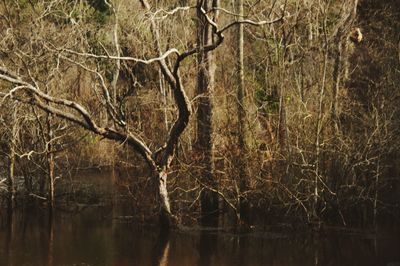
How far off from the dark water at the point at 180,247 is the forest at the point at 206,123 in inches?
39.8

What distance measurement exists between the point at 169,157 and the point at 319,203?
424 cm

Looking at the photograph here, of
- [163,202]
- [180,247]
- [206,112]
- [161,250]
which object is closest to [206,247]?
[180,247]

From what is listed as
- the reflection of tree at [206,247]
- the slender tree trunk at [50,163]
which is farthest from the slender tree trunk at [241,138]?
the slender tree trunk at [50,163]

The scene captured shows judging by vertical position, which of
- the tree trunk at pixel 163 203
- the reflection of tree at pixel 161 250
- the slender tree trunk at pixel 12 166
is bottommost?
the reflection of tree at pixel 161 250

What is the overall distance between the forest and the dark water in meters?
1.01

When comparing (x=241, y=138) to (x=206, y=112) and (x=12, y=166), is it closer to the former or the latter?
(x=206, y=112)

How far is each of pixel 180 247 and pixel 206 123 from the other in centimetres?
464

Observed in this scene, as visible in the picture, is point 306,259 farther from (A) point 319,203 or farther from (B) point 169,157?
(B) point 169,157

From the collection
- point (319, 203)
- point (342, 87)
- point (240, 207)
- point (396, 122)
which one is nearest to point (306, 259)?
point (319, 203)

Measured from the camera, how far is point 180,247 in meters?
16.1

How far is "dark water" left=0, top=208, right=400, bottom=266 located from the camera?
1476cm

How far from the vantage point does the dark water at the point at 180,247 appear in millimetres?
14758

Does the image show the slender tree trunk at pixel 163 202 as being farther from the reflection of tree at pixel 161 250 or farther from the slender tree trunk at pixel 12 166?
the slender tree trunk at pixel 12 166

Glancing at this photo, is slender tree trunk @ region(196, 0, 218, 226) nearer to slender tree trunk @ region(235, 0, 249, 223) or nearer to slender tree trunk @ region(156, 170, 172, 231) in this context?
slender tree trunk @ region(235, 0, 249, 223)
